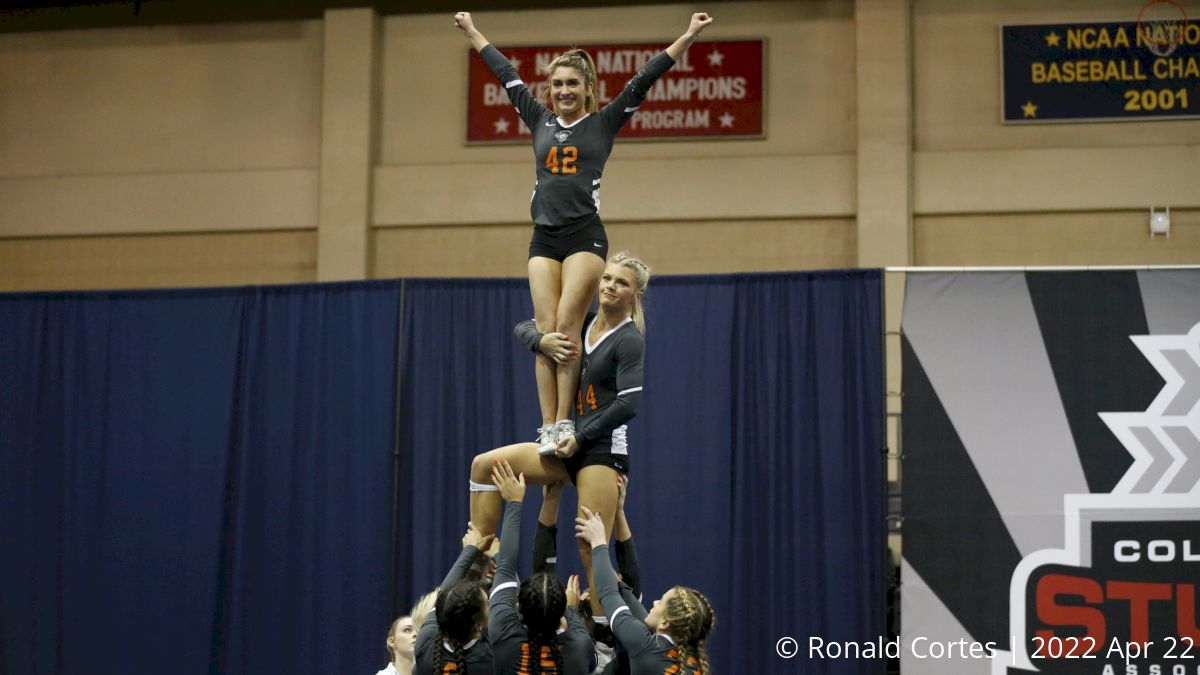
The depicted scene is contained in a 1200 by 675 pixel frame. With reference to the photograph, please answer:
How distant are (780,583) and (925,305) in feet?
5.96

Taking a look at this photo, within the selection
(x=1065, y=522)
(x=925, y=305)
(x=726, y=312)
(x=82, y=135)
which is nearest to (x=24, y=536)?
(x=82, y=135)

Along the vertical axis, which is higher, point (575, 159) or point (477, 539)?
point (575, 159)

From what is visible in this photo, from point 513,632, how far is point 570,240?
147 cm

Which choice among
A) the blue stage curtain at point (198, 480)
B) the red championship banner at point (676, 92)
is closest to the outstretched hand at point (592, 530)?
the blue stage curtain at point (198, 480)

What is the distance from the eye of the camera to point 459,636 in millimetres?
4102

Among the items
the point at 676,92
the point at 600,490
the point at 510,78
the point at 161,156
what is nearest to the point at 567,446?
the point at 600,490

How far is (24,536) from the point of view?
855cm

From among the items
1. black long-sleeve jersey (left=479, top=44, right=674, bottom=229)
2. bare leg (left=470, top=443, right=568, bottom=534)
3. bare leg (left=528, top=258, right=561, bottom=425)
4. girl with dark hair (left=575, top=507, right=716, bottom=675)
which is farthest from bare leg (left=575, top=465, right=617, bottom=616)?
black long-sleeve jersey (left=479, top=44, right=674, bottom=229)

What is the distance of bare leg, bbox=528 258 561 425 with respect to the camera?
477 centimetres

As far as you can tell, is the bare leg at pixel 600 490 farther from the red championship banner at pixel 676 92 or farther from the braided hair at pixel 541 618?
the red championship banner at pixel 676 92

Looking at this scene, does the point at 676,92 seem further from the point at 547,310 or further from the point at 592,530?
the point at 592,530

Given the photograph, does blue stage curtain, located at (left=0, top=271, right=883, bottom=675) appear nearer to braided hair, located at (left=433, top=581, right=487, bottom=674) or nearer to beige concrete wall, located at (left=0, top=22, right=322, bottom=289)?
beige concrete wall, located at (left=0, top=22, right=322, bottom=289)

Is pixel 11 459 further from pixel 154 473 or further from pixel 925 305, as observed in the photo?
pixel 925 305

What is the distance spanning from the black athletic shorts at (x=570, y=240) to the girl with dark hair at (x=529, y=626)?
1.05 metres
